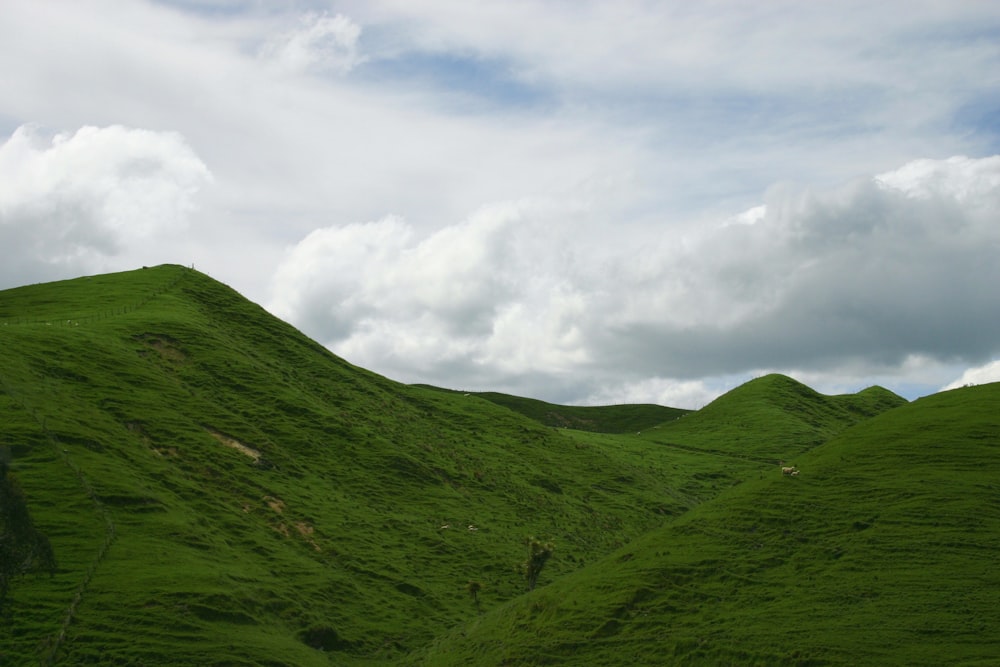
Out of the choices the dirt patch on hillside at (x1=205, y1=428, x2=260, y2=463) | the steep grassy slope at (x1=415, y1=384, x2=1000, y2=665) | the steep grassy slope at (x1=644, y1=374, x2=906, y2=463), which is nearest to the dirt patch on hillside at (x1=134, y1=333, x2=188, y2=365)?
the dirt patch on hillside at (x1=205, y1=428, x2=260, y2=463)

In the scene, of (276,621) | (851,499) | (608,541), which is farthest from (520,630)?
(608,541)

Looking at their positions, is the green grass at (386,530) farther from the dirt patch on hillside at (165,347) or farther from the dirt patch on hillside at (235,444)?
the dirt patch on hillside at (165,347)

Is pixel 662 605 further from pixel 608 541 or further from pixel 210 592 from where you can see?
pixel 608 541

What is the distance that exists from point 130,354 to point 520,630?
179 feet

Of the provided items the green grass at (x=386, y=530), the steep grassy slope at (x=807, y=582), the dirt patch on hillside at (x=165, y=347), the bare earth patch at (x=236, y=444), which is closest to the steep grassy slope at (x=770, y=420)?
the green grass at (x=386, y=530)

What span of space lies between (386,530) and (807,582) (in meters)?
40.7

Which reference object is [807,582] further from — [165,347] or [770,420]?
[770,420]

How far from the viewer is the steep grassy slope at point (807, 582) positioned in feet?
142

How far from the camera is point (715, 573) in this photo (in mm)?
51125

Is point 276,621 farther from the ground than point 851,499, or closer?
closer

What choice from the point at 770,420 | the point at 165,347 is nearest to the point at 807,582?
the point at 165,347

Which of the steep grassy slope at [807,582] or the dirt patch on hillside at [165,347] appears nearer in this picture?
the steep grassy slope at [807,582]

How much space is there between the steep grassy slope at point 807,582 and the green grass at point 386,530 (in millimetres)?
173

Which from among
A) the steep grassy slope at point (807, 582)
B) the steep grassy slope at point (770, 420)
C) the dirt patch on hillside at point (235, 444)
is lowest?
the steep grassy slope at point (807, 582)
